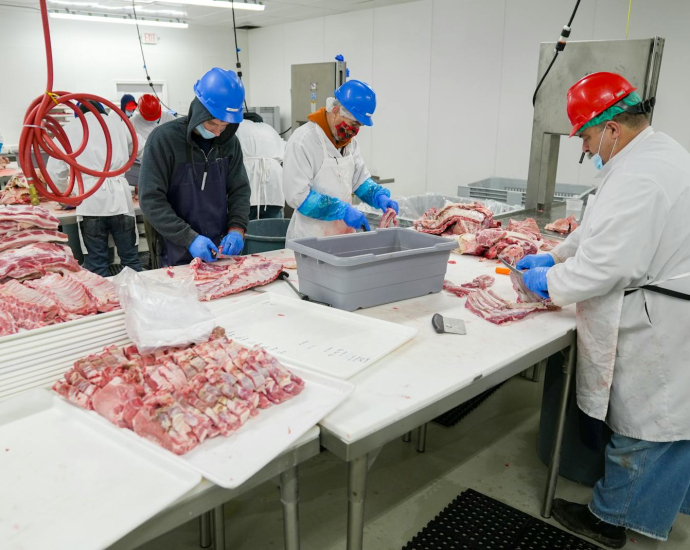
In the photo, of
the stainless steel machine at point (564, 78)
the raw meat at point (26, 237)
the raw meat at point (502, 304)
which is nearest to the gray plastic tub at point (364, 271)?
the raw meat at point (502, 304)

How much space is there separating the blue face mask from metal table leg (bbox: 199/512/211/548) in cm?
191

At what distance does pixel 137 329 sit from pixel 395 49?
722 centimetres

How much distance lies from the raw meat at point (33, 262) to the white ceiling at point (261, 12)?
636 centimetres

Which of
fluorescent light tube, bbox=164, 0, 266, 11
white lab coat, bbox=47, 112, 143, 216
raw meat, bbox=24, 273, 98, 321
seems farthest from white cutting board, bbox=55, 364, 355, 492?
fluorescent light tube, bbox=164, 0, 266, 11

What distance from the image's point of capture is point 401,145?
809 cm

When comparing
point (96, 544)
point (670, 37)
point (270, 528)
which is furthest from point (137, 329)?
point (670, 37)

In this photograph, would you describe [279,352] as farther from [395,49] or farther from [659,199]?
[395,49]

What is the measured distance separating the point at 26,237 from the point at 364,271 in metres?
1.56

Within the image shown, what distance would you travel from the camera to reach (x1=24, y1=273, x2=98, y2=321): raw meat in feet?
6.21

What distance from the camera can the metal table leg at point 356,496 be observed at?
1443 millimetres

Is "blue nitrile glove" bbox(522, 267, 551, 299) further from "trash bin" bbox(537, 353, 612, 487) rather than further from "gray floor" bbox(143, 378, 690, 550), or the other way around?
"gray floor" bbox(143, 378, 690, 550)

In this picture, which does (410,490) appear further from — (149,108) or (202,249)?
(149,108)

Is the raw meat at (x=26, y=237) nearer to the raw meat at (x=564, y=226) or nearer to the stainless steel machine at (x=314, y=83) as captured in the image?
the raw meat at (x=564, y=226)

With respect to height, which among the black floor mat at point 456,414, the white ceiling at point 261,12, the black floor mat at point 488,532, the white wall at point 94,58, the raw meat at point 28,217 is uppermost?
the white ceiling at point 261,12
